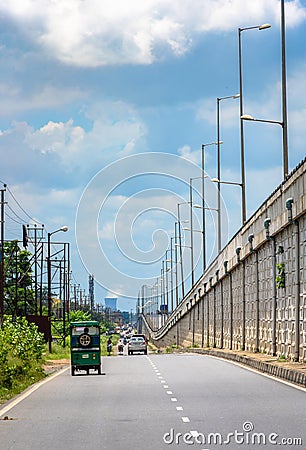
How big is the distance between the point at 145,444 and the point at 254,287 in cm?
3871

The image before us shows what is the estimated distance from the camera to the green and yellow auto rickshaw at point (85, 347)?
3866cm

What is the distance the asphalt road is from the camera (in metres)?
14.9

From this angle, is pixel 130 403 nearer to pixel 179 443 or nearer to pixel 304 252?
pixel 179 443

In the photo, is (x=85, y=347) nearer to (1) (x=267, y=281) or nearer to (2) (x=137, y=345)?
(1) (x=267, y=281)

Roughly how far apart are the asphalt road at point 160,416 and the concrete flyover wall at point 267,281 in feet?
25.3

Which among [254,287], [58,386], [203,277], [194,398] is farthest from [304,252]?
[203,277]

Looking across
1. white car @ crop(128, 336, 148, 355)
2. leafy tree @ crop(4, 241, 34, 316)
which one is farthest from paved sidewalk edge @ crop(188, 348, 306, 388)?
leafy tree @ crop(4, 241, 34, 316)

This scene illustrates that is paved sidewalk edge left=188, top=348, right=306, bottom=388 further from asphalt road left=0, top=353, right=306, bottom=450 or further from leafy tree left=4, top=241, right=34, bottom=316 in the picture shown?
leafy tree left=4, top=241, right=34, bottom=316

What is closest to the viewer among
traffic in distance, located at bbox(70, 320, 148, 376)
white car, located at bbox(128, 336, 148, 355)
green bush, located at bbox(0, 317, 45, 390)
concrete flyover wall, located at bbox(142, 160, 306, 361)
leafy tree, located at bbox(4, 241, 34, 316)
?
green bush, located at bbox(0, 317, 45, 390)

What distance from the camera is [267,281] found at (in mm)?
47469

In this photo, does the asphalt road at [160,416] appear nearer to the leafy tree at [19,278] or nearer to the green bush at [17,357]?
the green bush at [17,357]

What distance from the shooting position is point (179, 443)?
14625 millimetres

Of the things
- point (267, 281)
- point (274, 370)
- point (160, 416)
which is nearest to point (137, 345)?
point (267, 281)

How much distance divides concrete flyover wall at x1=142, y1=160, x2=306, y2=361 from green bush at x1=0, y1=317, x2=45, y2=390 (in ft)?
33.1
